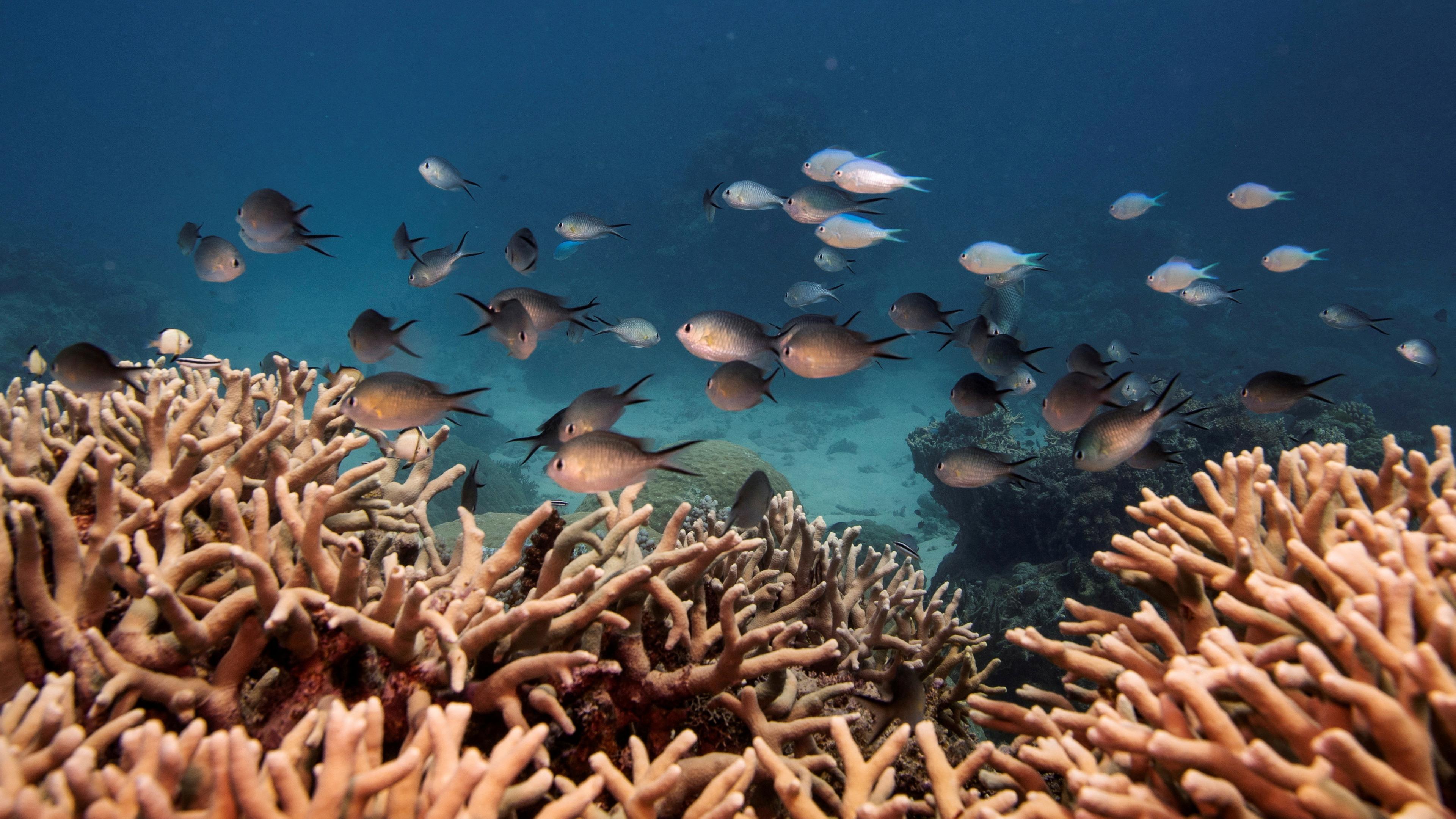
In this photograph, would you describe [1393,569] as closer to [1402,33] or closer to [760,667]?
[760,667]

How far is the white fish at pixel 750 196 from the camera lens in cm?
521

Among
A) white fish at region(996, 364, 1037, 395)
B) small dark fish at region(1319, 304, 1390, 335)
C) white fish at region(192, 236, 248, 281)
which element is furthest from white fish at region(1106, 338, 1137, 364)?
white fish at region(192, 236, 248, 281)

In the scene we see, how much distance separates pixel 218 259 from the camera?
14.4 feet

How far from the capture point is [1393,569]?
3.97 feet

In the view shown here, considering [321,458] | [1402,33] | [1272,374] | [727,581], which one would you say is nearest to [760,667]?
[727,581]

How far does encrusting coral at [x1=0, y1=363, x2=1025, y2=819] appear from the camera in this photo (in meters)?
1.17

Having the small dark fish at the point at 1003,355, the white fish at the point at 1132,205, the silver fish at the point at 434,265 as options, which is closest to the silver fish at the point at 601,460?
the silver fish at the point at 434,265

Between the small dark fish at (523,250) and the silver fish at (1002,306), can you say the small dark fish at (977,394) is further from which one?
the small dark fish at (523,250)

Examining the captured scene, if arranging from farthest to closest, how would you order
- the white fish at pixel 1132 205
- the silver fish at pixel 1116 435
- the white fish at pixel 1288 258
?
the white fish at pixel 1132 205, the white fish at pixel 1288 258, the silver fish at pixel 1116 435

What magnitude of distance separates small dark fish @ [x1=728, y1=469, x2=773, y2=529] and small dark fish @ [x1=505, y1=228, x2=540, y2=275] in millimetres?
2981

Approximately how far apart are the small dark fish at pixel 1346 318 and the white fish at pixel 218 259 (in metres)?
11.1

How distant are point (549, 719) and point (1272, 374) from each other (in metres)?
4.68

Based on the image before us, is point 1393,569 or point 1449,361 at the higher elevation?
point 1393,569

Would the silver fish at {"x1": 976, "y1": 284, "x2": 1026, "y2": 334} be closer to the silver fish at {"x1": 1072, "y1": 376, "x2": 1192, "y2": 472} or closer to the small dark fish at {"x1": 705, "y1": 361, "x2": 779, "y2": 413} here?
the silver fish at {"x1": 1072, "y1": 376, "x2": 1192, "y2": 472}
